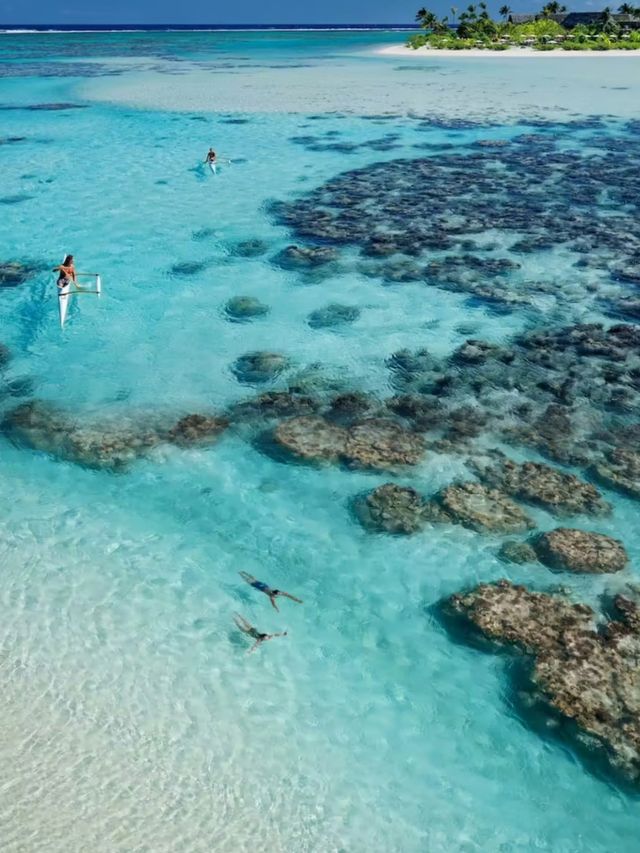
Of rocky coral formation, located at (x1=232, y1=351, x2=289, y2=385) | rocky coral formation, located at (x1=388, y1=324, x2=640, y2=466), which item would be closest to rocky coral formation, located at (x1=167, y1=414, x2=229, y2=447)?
rocky coral formation, located at (x1=232, y1=351, x2=289, y2=385)

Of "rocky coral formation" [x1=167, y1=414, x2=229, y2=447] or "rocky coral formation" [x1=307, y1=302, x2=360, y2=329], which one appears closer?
"rocky coral formation" [x1=167, y1=414, x2=229, y2=447]

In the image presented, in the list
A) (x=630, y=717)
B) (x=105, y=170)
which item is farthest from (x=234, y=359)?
(x=105, y=170)

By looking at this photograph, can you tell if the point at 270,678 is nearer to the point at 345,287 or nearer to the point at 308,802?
the point at 308,802

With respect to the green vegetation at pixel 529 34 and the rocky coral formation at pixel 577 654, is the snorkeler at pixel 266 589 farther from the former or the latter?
the green vegetation at pixel 529 34

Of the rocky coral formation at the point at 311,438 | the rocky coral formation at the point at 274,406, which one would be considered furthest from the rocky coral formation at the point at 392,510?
the rocky coral formation at the point at 274,406

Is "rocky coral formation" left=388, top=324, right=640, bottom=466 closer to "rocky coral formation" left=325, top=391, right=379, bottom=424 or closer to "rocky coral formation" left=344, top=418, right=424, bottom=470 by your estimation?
Answer: "rocky coral formation" left=344, top=418, right=424, bottom=470

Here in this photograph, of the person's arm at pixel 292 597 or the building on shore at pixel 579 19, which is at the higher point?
the building on shore at pixel 579 19

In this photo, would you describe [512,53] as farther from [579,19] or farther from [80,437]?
[80,437]
